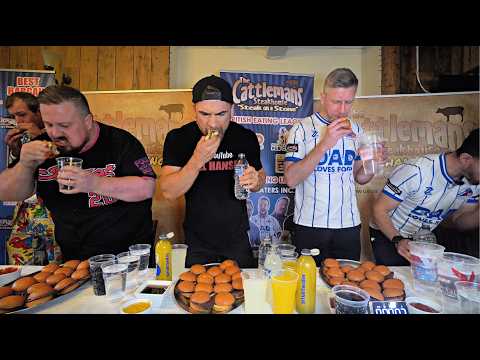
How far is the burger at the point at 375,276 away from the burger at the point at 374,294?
0.29ft

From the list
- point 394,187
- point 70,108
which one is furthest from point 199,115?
point 394,187

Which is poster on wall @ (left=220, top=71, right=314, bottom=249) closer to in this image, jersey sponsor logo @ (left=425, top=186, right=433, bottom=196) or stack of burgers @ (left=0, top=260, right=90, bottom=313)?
jersey sponsor logo @ (left=425, top=186, right=433, bottom=196)

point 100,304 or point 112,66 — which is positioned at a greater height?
point 112,66

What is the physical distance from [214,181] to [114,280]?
0.86 m

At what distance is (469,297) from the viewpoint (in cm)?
95

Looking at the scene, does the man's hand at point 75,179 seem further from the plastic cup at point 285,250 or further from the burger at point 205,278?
the plastic cup at point 285,250

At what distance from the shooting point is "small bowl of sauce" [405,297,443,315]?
38.3 inches

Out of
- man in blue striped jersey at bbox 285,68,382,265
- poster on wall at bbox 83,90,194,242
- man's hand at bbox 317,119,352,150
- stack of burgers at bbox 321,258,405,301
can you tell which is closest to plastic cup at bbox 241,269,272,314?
stack of burgers at bbox 321,258,405,301

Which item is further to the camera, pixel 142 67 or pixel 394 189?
pixel 142 67

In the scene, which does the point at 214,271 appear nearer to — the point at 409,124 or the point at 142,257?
the point at 142,257

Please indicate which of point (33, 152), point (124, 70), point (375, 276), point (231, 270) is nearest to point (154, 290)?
point (231, 270)
